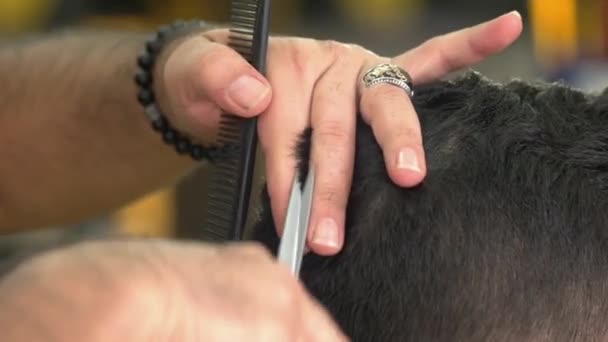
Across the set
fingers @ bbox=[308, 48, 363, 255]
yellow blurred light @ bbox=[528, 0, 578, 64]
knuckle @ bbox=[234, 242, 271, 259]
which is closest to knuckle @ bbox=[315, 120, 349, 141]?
fingers @ bbox=[308, 48, 363, 255]

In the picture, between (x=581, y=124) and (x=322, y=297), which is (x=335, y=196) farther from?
(x=581, y=124)

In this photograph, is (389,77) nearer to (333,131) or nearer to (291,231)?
(333,131)

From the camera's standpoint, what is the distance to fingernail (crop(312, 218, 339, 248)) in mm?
896

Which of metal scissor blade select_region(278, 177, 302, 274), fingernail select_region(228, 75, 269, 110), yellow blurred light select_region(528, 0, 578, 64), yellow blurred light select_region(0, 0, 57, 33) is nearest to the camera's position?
metal scissor blade select_region(278, 177, 302, 274)

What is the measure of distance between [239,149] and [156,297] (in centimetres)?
50

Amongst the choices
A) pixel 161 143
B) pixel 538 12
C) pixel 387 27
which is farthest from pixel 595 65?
pixel 161 143

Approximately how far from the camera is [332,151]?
96 cm

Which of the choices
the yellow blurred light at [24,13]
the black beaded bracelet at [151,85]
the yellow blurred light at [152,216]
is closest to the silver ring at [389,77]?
the black beaded bracelet at [151,85]

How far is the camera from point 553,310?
0.86 m

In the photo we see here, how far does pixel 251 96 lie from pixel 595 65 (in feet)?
9.16

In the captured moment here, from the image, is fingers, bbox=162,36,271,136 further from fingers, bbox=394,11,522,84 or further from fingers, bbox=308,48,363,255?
fingers, bbox=394,11,522,84

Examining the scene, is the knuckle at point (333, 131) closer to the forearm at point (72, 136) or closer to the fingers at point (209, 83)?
the fingers at point (209, 83)

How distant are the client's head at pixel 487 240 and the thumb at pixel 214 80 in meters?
0.18

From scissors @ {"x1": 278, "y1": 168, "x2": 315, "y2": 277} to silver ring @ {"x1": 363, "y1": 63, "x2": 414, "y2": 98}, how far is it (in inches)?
5.3
